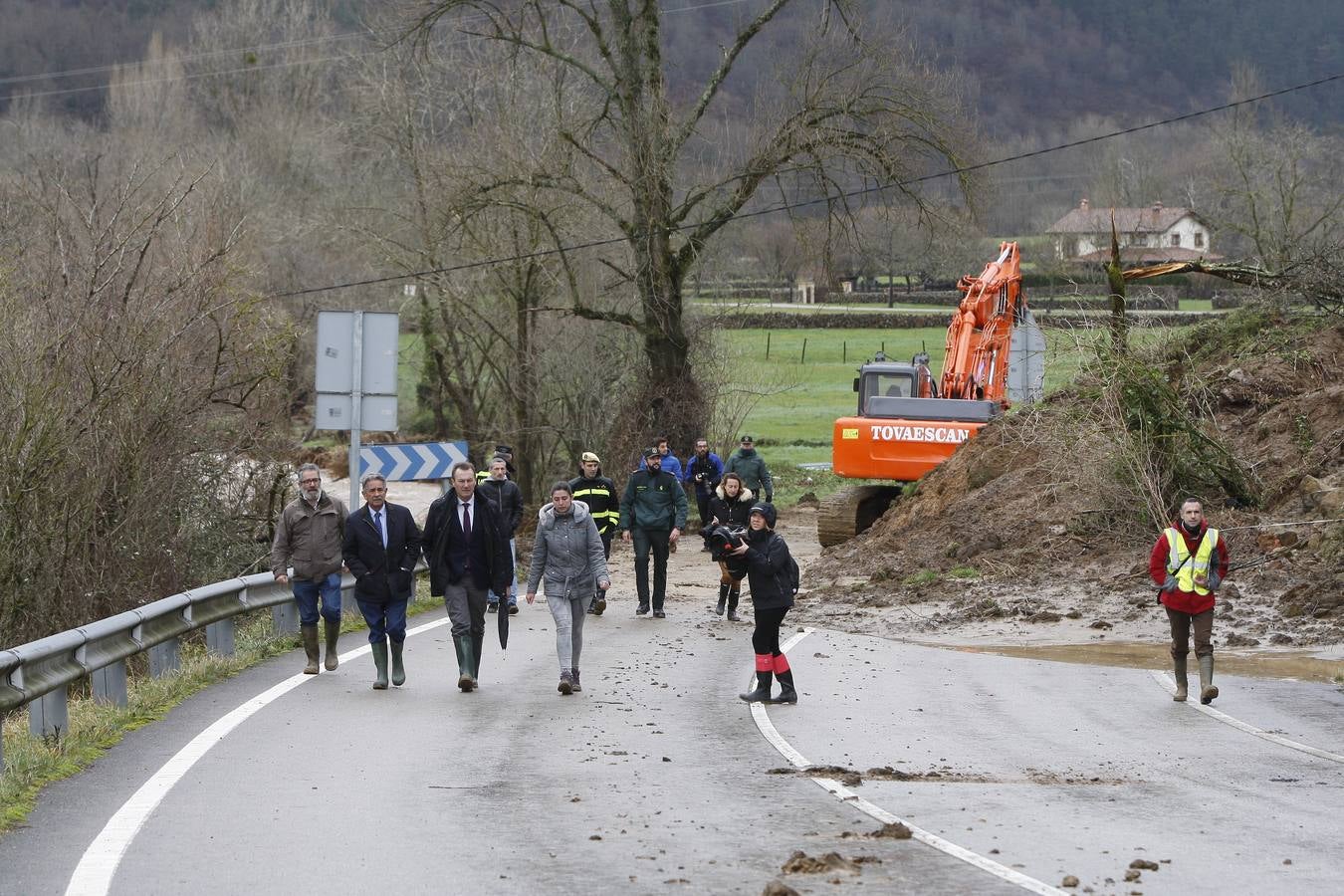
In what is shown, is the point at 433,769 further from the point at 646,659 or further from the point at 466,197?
the point at 466,197

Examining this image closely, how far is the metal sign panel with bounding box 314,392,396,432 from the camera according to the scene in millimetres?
19000

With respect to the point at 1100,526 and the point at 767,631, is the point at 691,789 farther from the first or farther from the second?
the point at 1100,526

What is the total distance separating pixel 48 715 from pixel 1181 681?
8668 millimetres

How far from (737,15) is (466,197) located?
7.92 metres

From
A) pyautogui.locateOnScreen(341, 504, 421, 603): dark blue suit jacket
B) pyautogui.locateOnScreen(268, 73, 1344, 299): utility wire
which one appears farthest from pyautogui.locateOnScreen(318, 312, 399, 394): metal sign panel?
pyautogui.locateOnScreen(268, 73, 1344, 299): utility wire

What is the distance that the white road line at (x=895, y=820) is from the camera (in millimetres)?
7422

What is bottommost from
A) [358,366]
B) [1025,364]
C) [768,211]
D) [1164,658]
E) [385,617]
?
[1164,658]

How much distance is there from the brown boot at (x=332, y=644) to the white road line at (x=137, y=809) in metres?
1.23

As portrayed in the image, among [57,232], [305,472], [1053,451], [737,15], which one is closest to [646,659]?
[305,472]

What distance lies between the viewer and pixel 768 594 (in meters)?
13.6

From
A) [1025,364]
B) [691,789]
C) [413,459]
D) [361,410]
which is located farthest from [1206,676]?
[1025,364]

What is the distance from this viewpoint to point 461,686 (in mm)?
13516

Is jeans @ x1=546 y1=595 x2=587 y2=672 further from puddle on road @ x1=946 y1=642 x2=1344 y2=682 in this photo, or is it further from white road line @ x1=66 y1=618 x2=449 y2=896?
puddle on road @ x1=946 y1=642 x2=1344 y2=682

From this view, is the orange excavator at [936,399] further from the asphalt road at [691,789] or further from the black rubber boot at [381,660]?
the black rubber boot at [381,660]
